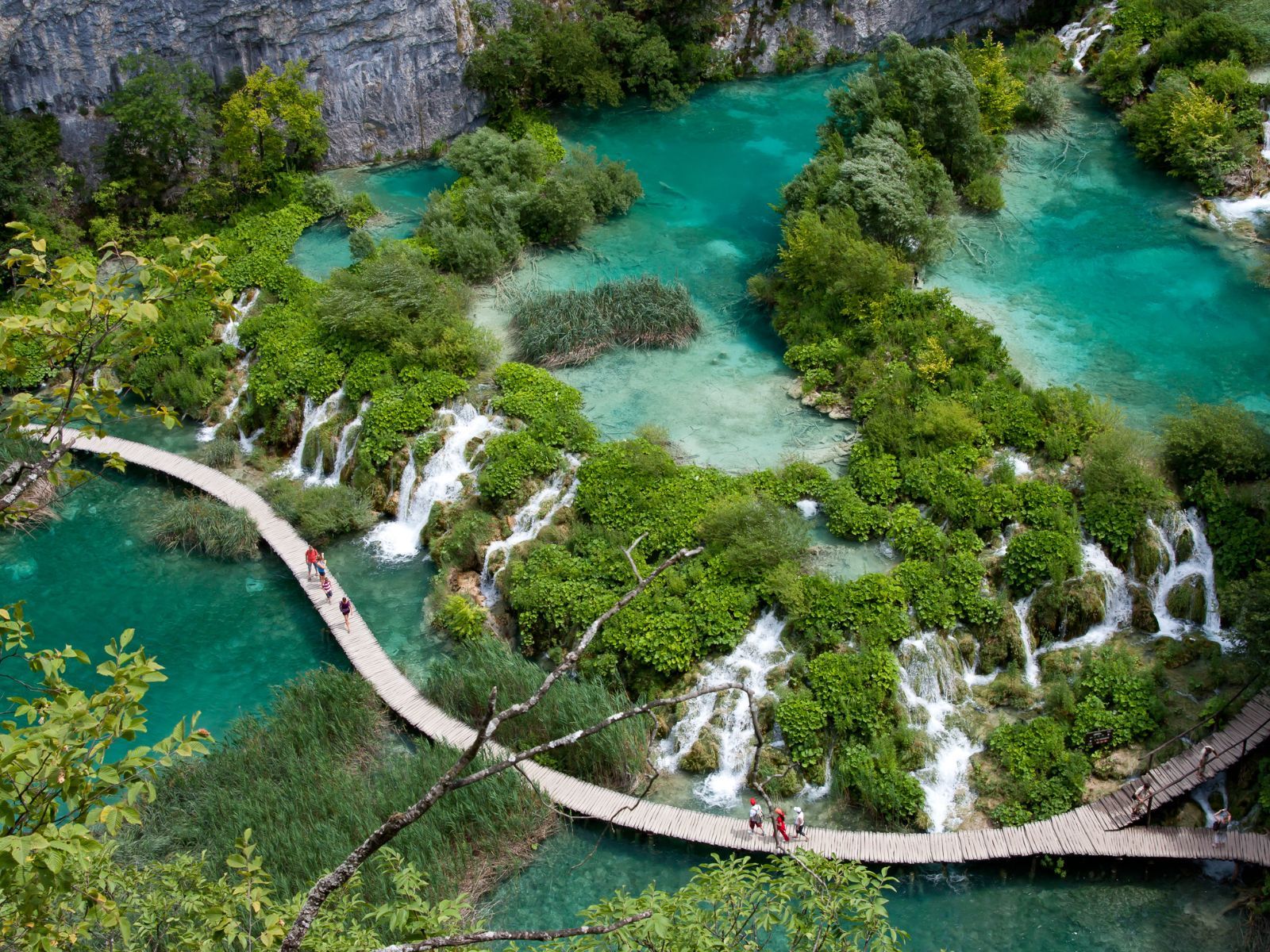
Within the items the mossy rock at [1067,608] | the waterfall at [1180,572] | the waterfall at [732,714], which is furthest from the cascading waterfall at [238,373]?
the waterfall at [1180,572]

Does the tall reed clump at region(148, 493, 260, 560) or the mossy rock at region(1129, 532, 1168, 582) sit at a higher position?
the mossy rock at region(1129, 532, 1168, 582)

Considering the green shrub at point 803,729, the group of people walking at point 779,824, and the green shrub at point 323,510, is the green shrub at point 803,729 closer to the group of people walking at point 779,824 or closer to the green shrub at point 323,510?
the group of people walking at point 779,824

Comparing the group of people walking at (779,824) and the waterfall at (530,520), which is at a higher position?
the waterfall at (530,520)

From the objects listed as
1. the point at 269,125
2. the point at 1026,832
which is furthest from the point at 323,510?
the point at 1026,832

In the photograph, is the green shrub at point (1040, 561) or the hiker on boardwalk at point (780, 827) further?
the green shrub at point (1040, 561)

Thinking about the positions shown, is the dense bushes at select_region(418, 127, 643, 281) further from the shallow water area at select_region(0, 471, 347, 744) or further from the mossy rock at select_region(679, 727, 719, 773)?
the mossy rock at select_region(679, 727, 719, 773)

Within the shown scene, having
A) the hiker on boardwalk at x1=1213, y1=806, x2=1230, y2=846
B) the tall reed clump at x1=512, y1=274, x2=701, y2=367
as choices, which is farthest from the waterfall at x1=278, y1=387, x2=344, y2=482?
the hiker on boardwalk at x1=1213, y1=806, x2=1230, y2=846
